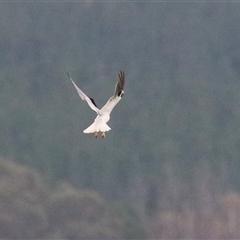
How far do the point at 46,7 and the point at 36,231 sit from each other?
7.42 m

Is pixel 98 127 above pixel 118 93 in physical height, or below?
below

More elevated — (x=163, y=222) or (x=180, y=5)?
(x=180, y=5)

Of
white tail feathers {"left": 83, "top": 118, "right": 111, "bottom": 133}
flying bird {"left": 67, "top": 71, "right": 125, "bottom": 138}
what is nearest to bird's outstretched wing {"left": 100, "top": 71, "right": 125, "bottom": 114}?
flying bird {"left": 67, "top": 71, "right": 125, "bottom": 138}

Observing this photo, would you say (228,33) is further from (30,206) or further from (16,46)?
(30,206)

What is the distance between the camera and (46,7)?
25750 mm

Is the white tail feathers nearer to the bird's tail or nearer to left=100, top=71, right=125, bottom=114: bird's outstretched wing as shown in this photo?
the bird's tail

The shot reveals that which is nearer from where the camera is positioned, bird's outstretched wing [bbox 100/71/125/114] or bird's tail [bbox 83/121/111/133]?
bird's outstretched wing [bbox 100/71/125/114]

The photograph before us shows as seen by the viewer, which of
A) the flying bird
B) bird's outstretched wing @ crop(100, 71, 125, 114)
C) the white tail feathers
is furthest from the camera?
the white tail feathers

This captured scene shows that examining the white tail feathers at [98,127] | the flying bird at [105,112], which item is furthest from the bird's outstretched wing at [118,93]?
the white tail feathers at [98,127]

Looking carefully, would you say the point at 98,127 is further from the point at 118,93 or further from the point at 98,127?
the point at 118,93

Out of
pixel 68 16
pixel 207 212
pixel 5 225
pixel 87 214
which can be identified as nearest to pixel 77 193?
pixel 87 214

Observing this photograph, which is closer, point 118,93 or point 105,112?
point 118,93

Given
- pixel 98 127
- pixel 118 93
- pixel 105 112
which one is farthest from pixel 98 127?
pixel 118 93

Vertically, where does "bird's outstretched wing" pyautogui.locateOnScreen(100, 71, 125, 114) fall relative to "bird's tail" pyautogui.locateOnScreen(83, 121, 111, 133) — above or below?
above
